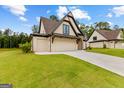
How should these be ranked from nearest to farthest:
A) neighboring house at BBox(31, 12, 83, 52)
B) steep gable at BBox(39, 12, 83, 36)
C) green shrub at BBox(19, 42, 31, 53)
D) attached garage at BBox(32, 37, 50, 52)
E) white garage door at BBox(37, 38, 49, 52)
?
green shrub at BBox(19, 42, 31, 53), attached garage at BBox(32, 37, 50, 52), white garage door at BBox(37, 38, 49, 52), neighboring house at BBox(31, 12, 83, 52), steep gable at BBox(39, 12, 83, 36)

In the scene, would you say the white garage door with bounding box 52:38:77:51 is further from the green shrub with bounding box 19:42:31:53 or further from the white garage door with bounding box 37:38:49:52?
the green shrub with bounding box 19:42:31:53

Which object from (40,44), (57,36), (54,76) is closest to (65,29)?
(57,36)

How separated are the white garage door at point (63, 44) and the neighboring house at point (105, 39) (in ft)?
10.5

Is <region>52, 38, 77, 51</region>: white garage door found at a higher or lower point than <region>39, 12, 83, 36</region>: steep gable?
lower

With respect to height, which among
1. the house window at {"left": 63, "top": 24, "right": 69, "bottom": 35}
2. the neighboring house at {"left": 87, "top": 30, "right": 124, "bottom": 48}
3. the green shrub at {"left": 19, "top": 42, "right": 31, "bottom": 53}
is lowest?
the green shrub at {"left": 19, "top": 42, "right": 31, "bottom": 53}

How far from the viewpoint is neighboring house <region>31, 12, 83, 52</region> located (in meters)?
9.55

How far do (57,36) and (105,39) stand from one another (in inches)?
248

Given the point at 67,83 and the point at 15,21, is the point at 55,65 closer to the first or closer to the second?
the point at 67,83

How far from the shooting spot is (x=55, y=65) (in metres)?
5.53

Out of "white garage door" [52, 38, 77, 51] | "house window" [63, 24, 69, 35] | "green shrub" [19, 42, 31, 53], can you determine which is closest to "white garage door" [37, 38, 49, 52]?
"white garage door" [52, 38, 77, 51]

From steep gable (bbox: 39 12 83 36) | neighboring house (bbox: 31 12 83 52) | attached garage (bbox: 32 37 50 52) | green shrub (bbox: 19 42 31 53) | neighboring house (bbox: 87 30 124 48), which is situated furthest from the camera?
neighboring house (bbox: 87 30 124 48)

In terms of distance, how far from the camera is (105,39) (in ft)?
48.9

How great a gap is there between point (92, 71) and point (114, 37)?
10284mm
